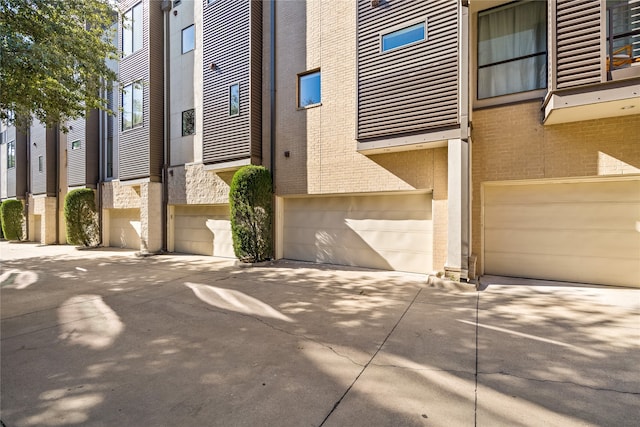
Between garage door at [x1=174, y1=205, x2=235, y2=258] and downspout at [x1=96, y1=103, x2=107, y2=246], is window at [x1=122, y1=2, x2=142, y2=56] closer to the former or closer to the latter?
downspout at [x1=96, y1=103, x2=107, y2=246]

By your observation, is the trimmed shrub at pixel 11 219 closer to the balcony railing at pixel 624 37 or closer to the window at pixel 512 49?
the window at pixel 512 49

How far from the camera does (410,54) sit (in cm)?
746

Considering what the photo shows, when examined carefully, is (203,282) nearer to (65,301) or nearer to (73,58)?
(65,301)

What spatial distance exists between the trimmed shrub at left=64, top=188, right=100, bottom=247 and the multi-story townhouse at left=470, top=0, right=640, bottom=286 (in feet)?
60.2

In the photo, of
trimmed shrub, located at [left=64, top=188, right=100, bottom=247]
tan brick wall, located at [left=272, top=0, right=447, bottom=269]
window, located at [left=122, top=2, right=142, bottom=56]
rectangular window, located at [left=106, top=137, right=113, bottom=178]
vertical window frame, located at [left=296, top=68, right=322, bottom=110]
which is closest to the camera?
tan brick wall, located at [left=272, top=0, right=447, bottom=269]

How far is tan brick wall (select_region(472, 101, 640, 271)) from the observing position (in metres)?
6.09

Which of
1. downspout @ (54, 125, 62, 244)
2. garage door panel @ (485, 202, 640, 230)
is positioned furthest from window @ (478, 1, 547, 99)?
downspout @ (54, 125, 62, 244)

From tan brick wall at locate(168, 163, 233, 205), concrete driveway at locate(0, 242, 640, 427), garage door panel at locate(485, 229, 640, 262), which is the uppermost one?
tan brick wall at locate(168, 163, 233, 205)

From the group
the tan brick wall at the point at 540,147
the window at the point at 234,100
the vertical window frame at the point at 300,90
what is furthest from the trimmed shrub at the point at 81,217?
the tan brick wall at the point at 540,147

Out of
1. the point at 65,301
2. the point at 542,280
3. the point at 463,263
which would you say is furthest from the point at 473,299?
the point at 65,301

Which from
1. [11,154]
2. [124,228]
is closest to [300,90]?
[124,228]

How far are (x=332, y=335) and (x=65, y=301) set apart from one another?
561cm

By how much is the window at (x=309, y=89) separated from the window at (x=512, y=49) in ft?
15.6

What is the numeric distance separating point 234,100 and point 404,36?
624cm
